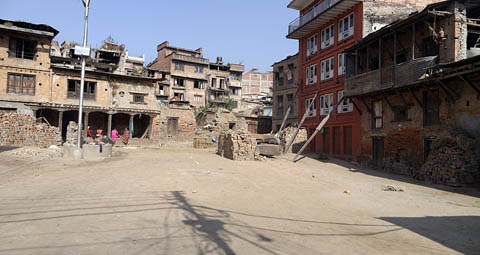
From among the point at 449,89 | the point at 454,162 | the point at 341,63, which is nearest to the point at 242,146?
the point at 341,63

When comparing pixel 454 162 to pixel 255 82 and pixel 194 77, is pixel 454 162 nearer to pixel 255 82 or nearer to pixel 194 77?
pixel 194 77

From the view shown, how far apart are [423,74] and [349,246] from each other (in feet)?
48.6

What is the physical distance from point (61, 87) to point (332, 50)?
28624mm

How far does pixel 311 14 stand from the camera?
31281 mm

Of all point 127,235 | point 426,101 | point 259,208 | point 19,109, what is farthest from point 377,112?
point 19,109

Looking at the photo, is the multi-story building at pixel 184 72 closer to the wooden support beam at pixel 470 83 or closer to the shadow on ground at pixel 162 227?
the wooden support beam at pixel 470 83

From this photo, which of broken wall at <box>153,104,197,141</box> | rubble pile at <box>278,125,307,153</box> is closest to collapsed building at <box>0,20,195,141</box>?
broken wall at <box>153,104,197,141</box>

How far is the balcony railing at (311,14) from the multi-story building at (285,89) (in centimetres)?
580

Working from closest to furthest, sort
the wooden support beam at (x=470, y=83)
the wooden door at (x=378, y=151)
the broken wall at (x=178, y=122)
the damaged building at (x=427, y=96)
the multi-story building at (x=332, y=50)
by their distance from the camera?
the wooden support beam at (x=470, y=83)
the damaged building at (x=427, y=96)
the wooden door at (x=378, y=151)
the multi-story building at (x=332, y=50)
the broken wall at (x=178, y=122)

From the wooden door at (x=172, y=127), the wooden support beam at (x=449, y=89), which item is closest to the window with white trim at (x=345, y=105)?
the wooden support beam at (x=449, y=89)

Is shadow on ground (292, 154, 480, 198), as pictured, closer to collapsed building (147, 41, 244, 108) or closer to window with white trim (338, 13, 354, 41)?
window with white trim (338, 13, 354, 41)

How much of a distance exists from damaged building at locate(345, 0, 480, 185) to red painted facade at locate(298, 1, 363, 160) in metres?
1.91

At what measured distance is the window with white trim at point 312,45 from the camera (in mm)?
32469

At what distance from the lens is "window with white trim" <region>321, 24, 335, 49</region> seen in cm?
2958
